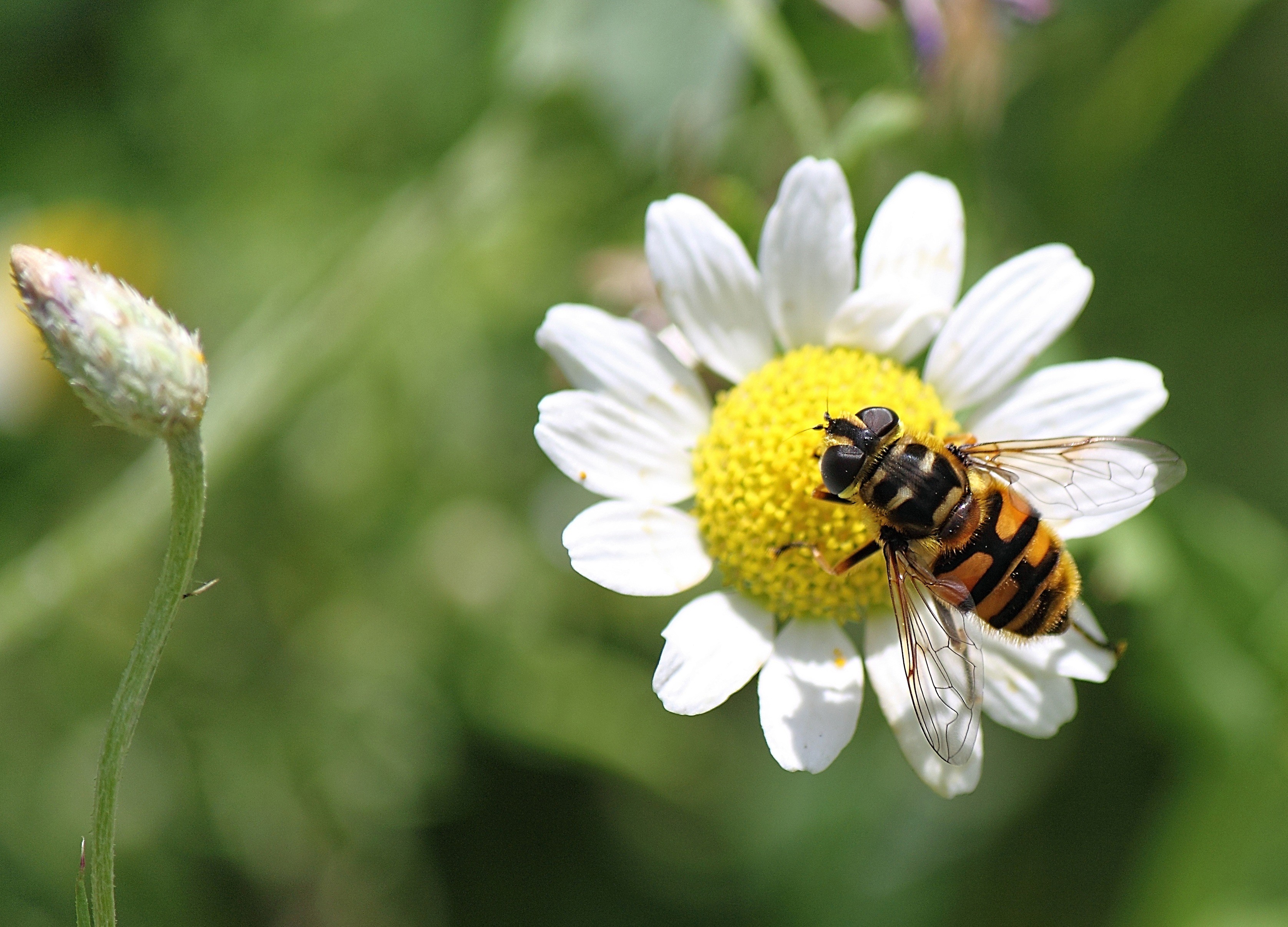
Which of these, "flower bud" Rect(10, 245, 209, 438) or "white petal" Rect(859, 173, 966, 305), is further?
"white petal" Rect(859, 173, 966, 305)

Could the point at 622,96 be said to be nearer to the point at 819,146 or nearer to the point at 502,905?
the point at 819,146

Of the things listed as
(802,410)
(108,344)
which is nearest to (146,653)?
(108,344)

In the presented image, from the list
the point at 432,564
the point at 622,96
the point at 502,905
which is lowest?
the point at 502,905

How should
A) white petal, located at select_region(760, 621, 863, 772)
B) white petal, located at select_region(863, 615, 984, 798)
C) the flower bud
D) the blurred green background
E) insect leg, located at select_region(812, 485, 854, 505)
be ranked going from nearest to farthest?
the flower bud, white petal, located at select_region(760, 621, 863, 772), white petal, located at select_region(863, 615, 984, 798), insect leg, located at select_region(812, 485, 854, 505), the blurred green background

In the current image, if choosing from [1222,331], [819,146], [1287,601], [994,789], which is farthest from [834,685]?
[1222,331]

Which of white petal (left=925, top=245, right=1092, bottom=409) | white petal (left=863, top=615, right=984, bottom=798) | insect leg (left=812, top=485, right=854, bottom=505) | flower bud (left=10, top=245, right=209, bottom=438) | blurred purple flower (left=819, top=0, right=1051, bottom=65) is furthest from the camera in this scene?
blurred purple flower (left=819, top=0, right=1051, bottom=65)

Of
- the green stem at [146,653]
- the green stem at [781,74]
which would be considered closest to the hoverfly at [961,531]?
the green stem at [781,74]

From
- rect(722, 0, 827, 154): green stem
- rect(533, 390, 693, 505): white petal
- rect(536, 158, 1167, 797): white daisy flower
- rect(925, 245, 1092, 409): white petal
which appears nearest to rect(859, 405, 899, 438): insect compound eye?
rect(536, 158, 1167, 797): white daisy flower

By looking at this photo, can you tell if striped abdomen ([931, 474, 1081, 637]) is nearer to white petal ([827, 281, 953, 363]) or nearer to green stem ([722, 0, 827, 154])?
white petal ([827, 281, 953, 363])

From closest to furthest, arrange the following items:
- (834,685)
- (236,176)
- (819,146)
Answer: (834,685) → (819,146) → (236,176)
